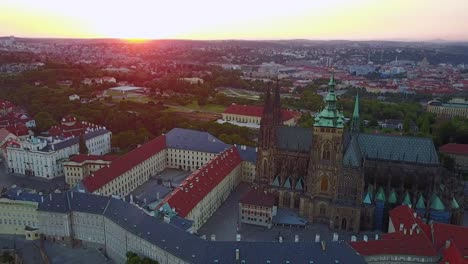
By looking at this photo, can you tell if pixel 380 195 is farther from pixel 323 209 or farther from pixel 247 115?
pixel 247 115

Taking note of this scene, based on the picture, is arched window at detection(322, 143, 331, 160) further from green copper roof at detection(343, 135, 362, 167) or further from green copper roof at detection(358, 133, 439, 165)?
green copper roof at detection(358, 133, 439, 165)

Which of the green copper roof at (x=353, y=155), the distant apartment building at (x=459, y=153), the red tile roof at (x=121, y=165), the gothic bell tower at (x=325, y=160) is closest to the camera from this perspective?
the gothic bell tower at (x=325, y=160)

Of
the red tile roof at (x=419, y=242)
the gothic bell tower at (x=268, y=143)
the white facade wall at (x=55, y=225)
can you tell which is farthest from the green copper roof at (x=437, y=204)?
the white facade wall at (x=55, y=225)

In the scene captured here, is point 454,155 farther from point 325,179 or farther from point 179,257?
point 179,257

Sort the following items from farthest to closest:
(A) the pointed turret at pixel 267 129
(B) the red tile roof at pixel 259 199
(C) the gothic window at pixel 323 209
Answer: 1. (A) the pointed turret at pixel 267 129
2. (C) the gothic window at pixel 323 209
3. (B) the red tile roof at pixel 259 199

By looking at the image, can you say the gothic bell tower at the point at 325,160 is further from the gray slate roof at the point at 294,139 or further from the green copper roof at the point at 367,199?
the gray slate roof at the point at 294,139

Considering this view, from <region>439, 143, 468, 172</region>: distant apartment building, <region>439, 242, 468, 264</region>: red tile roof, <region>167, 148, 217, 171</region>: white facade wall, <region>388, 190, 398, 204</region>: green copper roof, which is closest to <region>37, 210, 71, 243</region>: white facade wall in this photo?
<region>167, 148, 217, 171</region>: white facade wall

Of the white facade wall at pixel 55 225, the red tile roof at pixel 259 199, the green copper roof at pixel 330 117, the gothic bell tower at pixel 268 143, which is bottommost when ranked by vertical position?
the white facade wall at pixel 55 225

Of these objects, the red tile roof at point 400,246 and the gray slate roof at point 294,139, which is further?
the gray slate roof at point 294,139
